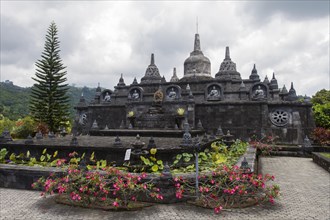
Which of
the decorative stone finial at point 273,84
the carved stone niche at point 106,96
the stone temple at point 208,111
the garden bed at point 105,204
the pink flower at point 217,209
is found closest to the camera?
the pink flower at point 217,209

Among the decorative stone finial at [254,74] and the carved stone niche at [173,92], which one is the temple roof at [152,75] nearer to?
the carved stone niche at [173,92]

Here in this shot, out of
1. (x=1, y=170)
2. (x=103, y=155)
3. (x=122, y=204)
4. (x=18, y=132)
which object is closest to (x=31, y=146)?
(x=1, y=170)

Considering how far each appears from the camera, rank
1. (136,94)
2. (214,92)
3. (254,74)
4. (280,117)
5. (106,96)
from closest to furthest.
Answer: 1. (280,117)
2. (214,92)
3. (136,94)
4. (106,96)
5. (254,74)

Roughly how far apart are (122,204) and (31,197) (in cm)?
278

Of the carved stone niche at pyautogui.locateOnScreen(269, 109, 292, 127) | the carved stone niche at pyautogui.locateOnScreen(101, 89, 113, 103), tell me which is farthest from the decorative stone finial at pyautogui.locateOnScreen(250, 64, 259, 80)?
the carved stone niche at pyautogui.locateOnScreen(101, 89, 113, 103)

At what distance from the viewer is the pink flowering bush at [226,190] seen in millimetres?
5934

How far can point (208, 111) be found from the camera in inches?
830

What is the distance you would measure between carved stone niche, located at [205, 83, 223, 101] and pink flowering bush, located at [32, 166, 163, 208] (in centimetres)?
1735

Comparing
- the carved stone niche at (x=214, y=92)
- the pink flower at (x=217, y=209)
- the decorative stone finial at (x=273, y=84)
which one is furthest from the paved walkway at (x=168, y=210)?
the decorative stone finial at (x=273, y=84)

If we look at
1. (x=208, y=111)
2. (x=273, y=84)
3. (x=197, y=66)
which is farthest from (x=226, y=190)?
(x=197, y=66)

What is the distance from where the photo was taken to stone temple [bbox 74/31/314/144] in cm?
1839

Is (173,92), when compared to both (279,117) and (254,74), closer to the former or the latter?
(279,117)

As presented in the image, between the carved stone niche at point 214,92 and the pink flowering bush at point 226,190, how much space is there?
1634 cm

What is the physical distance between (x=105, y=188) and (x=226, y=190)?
3.02 m
